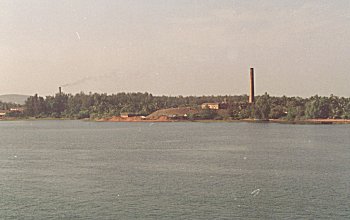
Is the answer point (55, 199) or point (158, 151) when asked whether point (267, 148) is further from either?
point (55, 199)

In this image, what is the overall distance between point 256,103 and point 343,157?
125 meters

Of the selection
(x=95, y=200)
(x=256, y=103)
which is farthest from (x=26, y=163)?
(x=256, y=103)

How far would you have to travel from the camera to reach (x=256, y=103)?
18662 centimetres

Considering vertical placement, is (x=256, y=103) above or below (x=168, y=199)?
above

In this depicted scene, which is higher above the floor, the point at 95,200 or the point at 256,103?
the point at 256,103

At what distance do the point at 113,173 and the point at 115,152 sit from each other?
23611 millimetres

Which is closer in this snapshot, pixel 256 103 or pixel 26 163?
pixel 26 163

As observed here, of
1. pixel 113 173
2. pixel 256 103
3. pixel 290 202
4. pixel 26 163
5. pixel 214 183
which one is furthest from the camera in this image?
pixel 256 103

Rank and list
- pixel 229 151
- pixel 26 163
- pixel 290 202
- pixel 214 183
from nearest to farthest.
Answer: pixel 290 202 → pixel 214 183 → pixel 26 163 → pixel 229 151

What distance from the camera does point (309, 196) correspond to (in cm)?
3762

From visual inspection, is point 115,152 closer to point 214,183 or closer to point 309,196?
point 214,183

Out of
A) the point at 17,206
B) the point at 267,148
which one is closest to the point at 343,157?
the point at 267,148

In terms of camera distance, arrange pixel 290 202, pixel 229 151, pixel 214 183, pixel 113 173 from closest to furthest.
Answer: pixel 290 202, pixel 214 183, pixel 113 173, pixel 229 151

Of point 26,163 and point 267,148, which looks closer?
point 26,163
